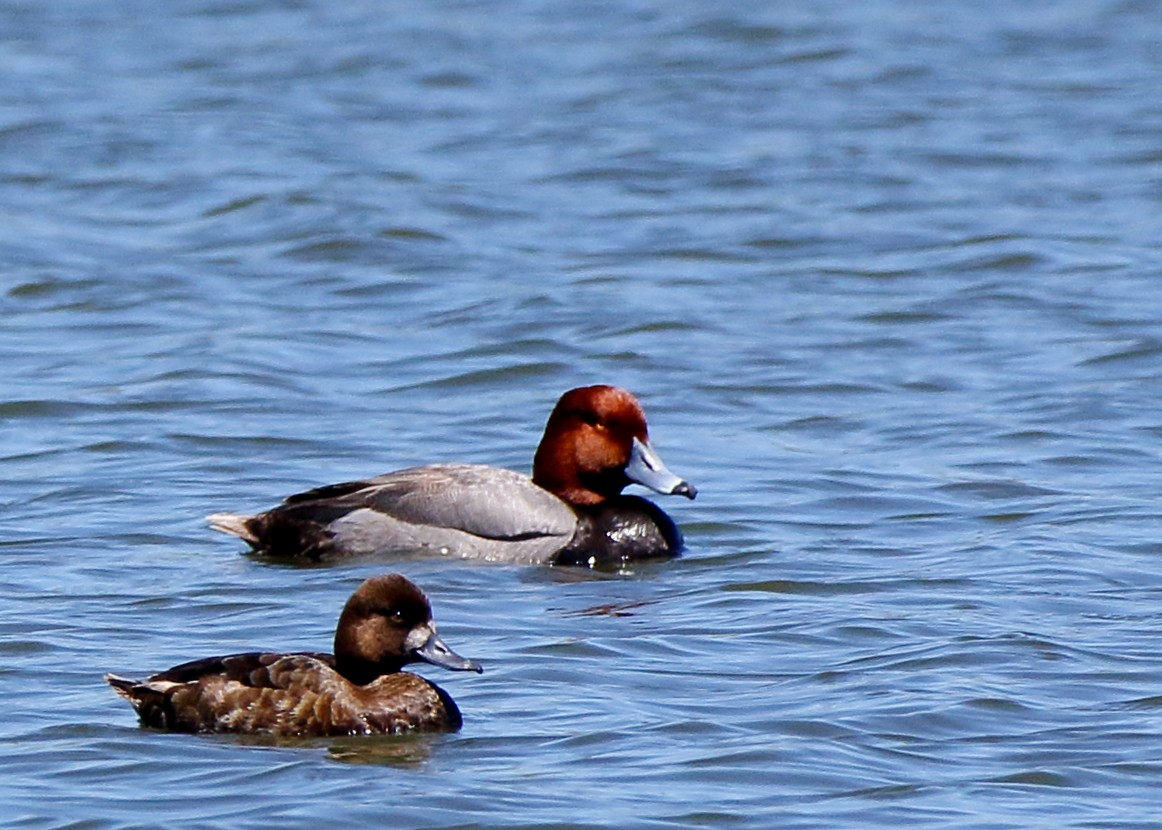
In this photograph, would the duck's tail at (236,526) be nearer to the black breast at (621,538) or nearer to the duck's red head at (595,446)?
the black breast at (621,538)

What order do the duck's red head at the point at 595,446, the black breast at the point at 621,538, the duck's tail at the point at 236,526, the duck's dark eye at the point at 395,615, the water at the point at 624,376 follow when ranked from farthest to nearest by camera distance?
the duck's red head at the point at 595,446, the black breast at the point at 621,538, the duck's tail at the point at 236,526, the duck's dark eye at the point at 395,615, the water at the point at 624,376

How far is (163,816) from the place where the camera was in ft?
21.4

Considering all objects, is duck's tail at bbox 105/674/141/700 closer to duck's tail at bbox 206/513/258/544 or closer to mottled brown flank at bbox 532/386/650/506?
duck's tail at bbox 206/513/258/544

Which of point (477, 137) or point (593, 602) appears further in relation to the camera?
point (477, 137)

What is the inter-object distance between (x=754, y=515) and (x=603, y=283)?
5.60 metres

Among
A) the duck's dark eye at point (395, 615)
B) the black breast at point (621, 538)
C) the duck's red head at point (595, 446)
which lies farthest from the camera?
the duck's red head at point (595, 446)

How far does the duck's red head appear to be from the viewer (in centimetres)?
1051

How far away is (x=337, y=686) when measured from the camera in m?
7.36

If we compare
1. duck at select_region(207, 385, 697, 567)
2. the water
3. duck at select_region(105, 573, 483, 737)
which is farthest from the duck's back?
duck at select_region(105, 573, 483, 737)

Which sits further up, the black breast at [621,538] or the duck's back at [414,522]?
the duck's back at [414,522]

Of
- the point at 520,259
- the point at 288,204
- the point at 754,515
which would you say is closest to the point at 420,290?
the point at 520,259

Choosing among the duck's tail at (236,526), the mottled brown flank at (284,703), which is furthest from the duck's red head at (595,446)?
the mottled brown flank at (284,703)

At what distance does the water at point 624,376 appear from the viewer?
714 centimetres

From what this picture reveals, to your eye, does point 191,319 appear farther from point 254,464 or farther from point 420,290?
point 254,464
